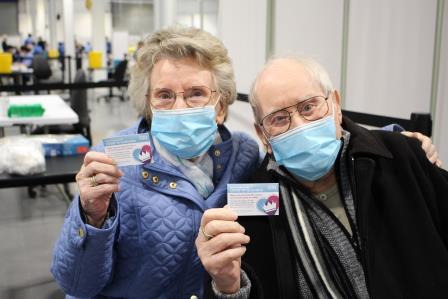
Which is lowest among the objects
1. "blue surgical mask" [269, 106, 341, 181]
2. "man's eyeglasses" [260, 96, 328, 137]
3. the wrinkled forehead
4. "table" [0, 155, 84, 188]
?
"table" [0, 155, 84, 188]

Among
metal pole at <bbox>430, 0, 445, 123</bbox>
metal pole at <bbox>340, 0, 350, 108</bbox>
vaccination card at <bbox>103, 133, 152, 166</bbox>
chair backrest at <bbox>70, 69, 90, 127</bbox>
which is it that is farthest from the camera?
chair backrest at <bbox>70, 69, 90, 127</bbox>

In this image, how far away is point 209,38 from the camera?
168cm

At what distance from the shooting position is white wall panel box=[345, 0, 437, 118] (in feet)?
9.53

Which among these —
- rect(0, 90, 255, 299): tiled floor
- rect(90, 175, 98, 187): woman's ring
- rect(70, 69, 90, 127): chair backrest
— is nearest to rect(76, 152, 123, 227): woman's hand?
rect(90, 175, 98, 187): woman's ring

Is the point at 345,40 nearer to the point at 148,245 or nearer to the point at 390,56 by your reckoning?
the point at 390,56

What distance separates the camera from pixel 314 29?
12.6ft

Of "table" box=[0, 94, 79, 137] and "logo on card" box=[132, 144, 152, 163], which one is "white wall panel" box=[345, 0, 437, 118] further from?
"table" box=[0, 94, 79, 137]

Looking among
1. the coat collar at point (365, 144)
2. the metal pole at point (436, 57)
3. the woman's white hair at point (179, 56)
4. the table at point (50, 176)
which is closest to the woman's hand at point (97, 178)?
the woman's white hair at point (179, 56)

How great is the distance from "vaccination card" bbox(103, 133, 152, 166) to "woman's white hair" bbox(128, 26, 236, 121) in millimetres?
398

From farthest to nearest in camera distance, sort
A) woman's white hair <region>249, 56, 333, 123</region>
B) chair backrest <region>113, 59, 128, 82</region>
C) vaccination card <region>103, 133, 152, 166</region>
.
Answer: chair backrest <region>113, 59, 128, 82</region> < woman's white hair <region>249, 56, 333, 123</region> < vaccination card <region>103, 133, 152, 166</region>

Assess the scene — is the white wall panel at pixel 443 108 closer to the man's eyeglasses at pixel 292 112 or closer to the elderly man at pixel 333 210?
the elderly man at pixel 333 210

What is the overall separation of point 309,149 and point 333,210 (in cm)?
23

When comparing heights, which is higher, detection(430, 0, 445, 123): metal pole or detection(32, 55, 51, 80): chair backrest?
detection(430, 0, 445, 123): metal pole

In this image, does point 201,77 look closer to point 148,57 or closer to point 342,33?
point 148,57
